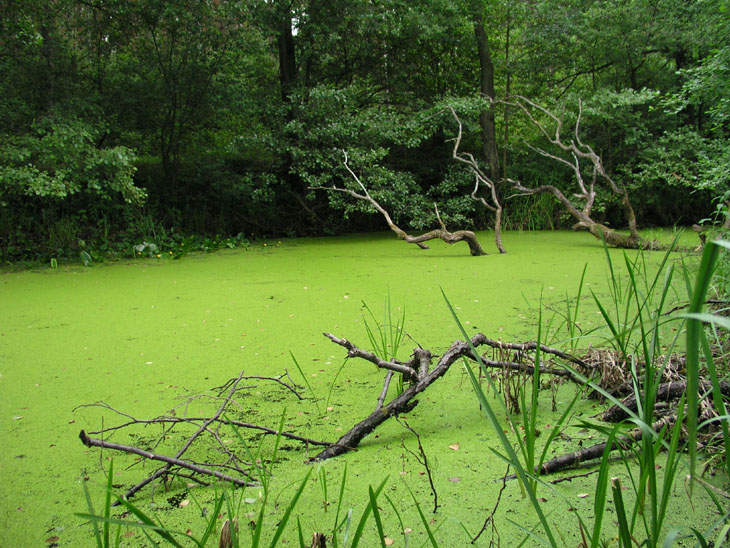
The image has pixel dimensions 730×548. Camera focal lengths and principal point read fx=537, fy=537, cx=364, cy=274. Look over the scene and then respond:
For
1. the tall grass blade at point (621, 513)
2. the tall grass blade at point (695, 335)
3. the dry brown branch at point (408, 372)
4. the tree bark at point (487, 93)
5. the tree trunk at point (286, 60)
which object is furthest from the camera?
the tree bark at point (487, 93)

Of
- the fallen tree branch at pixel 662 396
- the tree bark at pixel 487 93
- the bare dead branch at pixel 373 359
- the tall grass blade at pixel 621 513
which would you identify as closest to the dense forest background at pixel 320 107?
the tree bark at pixel 487 93

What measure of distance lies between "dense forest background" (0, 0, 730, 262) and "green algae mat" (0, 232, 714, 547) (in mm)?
1747

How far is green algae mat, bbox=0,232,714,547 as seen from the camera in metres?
1.13

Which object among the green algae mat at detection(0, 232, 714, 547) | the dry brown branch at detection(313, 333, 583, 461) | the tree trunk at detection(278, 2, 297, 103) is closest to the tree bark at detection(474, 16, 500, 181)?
the tree trunk at detection(278, 2, 297, 103)

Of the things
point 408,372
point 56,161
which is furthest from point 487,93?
point 408,372

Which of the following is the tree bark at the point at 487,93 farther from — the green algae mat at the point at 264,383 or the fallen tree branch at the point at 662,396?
the fallen tree branch at the point at 662,396

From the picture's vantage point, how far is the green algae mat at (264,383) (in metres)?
1.13

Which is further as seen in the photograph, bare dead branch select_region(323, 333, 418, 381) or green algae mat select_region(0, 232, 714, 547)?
bare dead branch select_region(323, 333, 418, 381)

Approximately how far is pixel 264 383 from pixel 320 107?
14.5ft

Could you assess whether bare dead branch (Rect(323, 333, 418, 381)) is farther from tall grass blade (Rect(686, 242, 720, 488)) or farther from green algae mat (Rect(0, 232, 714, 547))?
tall grass blade (Rect(686, 242, 720, 488))

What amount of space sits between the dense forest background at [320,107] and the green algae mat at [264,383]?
1.75 metres

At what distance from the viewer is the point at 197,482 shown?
1221 millimetres

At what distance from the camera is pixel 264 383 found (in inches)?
74.7

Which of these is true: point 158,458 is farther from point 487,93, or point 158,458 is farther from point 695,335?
point 487,93
